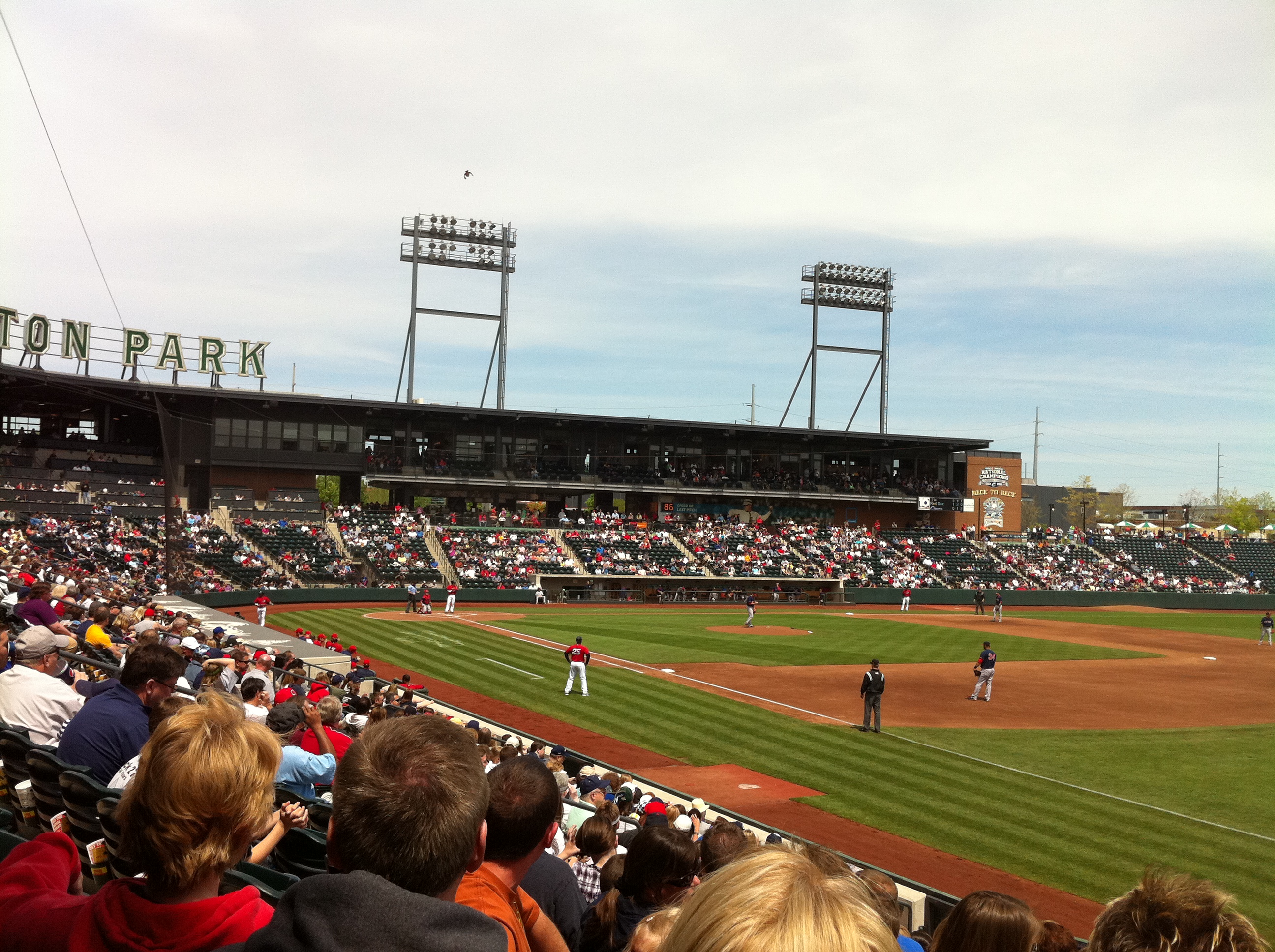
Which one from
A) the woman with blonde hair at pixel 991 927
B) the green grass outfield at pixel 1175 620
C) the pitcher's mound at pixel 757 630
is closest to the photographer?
the woman with blonde hair at pixel 991 927

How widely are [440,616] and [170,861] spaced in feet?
132

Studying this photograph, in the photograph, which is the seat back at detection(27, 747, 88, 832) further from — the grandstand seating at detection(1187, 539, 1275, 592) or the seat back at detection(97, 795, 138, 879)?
the grandstand seating at detection(1187, 539, 1275, 592)

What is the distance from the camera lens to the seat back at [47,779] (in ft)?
16.9

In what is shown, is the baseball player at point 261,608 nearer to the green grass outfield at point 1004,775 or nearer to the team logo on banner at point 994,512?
the green grass outfield at point 1004,775

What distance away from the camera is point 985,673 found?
82.2ft

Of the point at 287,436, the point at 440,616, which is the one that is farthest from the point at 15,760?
the point at 287,436

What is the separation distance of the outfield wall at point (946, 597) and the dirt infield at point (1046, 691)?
19.9 m

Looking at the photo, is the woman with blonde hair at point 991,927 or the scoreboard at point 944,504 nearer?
the woman with blonde hair at point 991,927

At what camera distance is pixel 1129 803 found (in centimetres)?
1655

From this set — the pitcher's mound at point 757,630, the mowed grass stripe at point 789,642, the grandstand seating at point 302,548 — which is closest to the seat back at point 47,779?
the mowed grass stripe at point 789,642

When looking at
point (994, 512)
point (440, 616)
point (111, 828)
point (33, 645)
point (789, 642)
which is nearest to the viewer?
point (111, 828)

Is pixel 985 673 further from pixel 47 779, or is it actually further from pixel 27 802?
pixel 47 779

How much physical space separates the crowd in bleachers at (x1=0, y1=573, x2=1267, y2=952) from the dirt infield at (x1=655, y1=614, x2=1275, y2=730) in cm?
1923

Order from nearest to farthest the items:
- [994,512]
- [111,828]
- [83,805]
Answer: [111,828], [83,805], [994,512]
